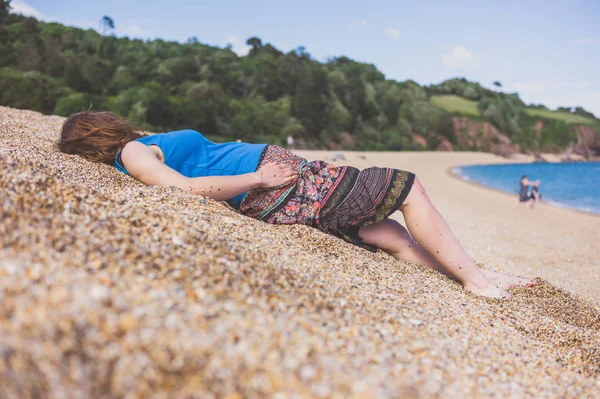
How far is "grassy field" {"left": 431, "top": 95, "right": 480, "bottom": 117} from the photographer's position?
227 ft

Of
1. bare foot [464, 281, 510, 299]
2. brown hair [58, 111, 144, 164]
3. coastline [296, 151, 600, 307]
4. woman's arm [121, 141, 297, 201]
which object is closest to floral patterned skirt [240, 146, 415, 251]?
woman's arm [121, 141, 297, 201]

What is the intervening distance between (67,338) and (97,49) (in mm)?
38681

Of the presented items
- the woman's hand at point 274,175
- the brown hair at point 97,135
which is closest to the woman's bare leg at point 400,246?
the woman's hand at point 274,175

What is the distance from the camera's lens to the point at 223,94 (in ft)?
105

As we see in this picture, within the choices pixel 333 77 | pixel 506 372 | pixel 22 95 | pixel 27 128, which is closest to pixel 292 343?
pixel 506 372

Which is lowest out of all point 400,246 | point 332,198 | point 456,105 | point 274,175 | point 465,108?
point 400,246

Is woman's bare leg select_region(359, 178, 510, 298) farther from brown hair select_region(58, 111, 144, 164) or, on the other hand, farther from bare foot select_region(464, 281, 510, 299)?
brown hair select_region(58, 111, 144, 164)

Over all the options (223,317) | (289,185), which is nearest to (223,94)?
(289,185)

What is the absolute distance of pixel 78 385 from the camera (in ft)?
3.15

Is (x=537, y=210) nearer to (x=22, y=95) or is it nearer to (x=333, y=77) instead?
(x=22, y=95)

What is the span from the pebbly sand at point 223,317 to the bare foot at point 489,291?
0.15m

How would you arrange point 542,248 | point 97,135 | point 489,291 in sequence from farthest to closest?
1. point 542,248
2. point 97,135
3. point 489,291

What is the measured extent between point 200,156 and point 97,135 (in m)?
0.85

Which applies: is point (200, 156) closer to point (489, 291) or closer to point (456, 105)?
point (489, 291)
